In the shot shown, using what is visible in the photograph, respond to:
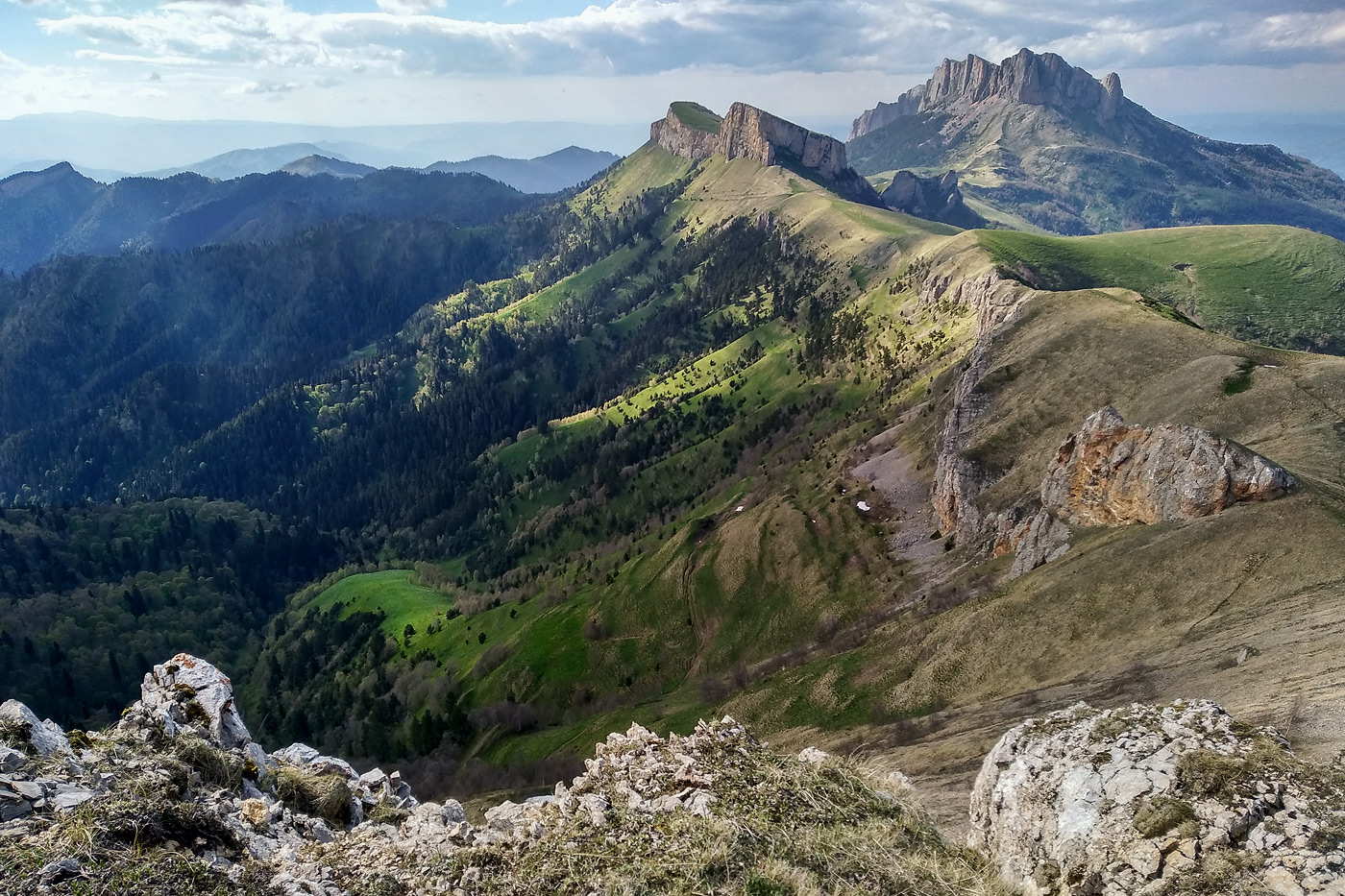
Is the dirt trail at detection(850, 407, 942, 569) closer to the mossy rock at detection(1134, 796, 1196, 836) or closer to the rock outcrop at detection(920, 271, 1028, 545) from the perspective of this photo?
the rock outcrop at detection(920, 271, 1028, 545)

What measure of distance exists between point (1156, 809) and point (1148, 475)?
199 ft

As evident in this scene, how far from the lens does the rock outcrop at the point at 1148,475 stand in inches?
2287

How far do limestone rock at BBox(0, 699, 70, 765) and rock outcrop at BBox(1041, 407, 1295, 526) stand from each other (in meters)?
75.8

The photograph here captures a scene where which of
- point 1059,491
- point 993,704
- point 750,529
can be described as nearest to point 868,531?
point 750,529

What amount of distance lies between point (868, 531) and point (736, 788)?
107 meters

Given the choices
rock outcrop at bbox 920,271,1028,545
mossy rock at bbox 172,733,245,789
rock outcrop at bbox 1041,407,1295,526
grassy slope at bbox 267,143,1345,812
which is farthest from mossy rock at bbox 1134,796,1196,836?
rock outcrop at bbox 920,271,1028,545

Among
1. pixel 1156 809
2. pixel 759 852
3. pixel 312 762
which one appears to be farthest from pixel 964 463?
pixel 759 852

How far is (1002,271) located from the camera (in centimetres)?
18575

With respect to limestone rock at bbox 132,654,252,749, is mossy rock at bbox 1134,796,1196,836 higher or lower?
higher

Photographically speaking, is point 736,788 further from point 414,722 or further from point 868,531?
point 414,722

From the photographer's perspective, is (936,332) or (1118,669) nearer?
(1118,669)

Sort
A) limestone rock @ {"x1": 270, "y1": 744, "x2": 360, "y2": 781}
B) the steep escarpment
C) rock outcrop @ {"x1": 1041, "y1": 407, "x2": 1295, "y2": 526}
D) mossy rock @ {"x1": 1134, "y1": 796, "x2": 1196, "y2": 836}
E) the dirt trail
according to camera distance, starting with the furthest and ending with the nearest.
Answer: the dirt trail < rock outcrop @ {"x1": 1041, "y1": 407, "x2": 1295, "y2": 526} < limestone rock @ {"x1": 270, "y1": 744, "x2": 360, "y2": 781} < mossy rock @ {"x1": 1134, "y1": 796, "x2": 1196, "y2": 836} < the steep escarpment

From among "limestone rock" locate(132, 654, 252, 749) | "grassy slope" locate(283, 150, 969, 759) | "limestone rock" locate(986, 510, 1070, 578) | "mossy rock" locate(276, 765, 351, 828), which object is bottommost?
"grassy slope" locate(283, 150, 969, 759)

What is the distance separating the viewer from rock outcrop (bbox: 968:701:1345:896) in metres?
Answer: 14.8
